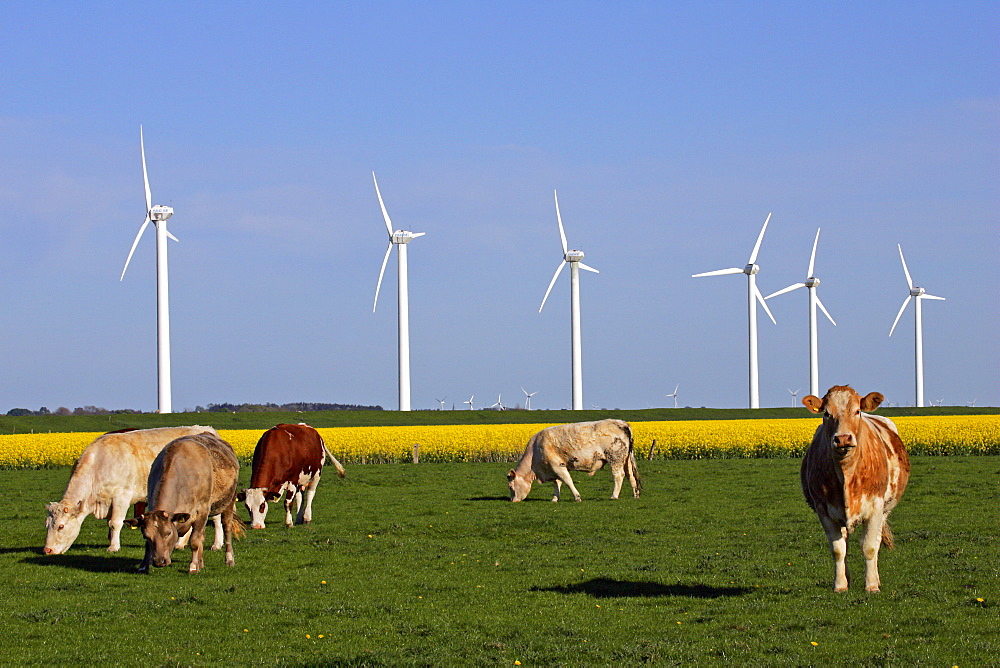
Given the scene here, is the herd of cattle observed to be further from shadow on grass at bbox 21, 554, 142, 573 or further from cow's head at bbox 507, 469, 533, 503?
shadow on grass at bbox 21, 554, 142, 573

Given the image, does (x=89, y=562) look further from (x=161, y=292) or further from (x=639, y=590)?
(x=161, y=292)

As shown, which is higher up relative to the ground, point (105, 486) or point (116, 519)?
point (105, 486)

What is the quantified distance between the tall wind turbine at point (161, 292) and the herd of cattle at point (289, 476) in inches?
1820

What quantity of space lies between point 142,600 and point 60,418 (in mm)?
70548

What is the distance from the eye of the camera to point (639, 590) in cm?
1323

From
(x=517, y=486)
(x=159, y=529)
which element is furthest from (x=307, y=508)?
(x=159, y=529)

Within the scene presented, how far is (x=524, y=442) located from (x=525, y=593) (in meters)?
30.6

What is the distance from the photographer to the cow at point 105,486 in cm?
1722

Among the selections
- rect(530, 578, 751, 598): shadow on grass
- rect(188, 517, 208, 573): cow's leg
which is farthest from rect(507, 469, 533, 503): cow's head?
rect(530, 578, 751, 598): shadow on grass

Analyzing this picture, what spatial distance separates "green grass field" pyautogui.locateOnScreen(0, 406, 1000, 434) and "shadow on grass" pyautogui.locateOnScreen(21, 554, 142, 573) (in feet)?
172

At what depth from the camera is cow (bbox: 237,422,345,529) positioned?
1938cm

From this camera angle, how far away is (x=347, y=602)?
12688 mm

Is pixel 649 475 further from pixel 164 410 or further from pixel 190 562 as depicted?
pixel 164 410

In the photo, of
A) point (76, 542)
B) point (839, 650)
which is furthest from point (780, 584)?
point (76, 542)
